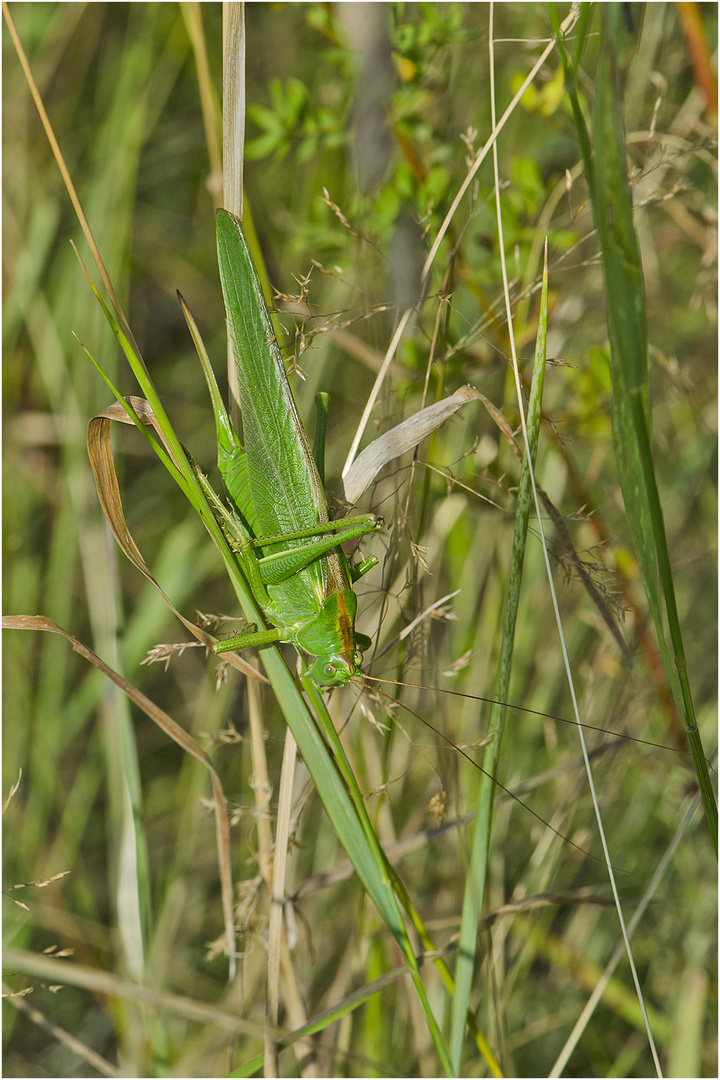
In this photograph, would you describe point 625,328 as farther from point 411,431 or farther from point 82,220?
point 82,220

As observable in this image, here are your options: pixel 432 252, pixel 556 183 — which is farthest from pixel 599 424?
pixel 432 252

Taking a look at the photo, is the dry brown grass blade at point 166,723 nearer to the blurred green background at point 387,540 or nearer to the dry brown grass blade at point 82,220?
the blurred green background at point 387,540

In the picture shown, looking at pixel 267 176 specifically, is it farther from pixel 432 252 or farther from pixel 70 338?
pixel 432 252

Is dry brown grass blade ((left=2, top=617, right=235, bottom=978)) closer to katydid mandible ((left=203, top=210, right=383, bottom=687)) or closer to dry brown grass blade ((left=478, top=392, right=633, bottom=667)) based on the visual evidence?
katydid mandible ((left=203, top=210, right=383, bottom=687))

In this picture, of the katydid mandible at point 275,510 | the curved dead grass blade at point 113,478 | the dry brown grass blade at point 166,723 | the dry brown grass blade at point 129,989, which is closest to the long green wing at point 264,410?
the katydid mandible at point 275,510

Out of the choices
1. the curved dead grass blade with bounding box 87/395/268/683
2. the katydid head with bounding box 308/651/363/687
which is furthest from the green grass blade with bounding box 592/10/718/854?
the curved dead grass blade with bounding box 87/395/268/683
